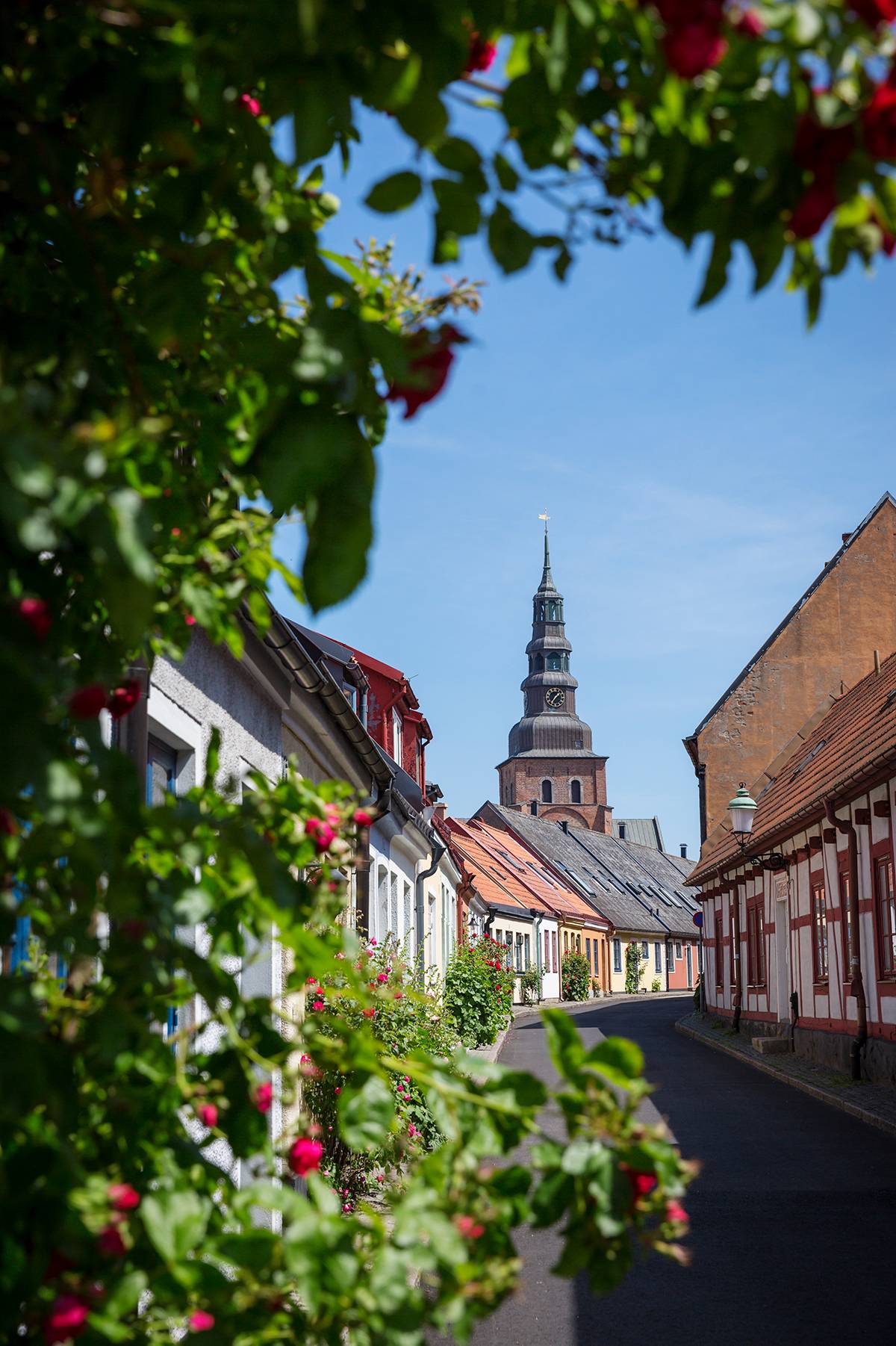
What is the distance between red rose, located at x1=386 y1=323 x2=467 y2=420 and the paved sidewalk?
12339mm

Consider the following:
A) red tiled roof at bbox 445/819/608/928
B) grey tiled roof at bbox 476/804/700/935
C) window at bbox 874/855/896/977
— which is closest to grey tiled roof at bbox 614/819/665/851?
grey tiled roof at bbox 476/804/700/935

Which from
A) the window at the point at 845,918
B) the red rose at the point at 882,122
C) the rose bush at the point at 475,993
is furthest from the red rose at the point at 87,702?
the rose bush at the point at 475,993

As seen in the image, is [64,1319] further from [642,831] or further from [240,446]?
[642,831]

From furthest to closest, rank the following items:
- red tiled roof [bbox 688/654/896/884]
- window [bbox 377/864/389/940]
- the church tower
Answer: the church tower, red tiled roof [bbox 688/654/896/884], window [bbox 377/864/389/940]

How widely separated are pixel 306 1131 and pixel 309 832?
453mm

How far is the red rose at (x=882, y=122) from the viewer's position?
4.07 ft

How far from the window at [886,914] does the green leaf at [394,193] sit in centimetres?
1551

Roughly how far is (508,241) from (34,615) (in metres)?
0.66

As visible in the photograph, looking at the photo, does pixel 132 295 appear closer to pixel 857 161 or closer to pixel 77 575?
pixel 77 575

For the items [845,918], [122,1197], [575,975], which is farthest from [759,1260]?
[575,975]

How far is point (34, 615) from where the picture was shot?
1.23 metres

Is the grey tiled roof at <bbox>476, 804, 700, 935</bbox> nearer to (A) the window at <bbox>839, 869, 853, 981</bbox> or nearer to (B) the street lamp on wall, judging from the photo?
(B) the street lamp on wall

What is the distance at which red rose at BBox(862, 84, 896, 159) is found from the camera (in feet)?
4.07

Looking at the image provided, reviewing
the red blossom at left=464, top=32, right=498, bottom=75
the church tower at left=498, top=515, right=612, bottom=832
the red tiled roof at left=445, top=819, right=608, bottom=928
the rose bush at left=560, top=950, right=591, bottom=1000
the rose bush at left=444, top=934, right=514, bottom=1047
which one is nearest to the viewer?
the red blossom at left=464, top=32, right=498, bottom=75
